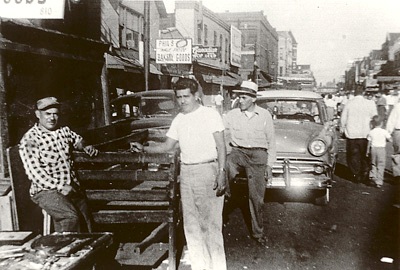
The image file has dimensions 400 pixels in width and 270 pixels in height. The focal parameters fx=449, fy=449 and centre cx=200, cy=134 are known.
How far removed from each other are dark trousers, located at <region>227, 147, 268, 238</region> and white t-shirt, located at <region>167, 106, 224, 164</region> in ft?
4.44

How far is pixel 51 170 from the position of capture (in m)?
4.11

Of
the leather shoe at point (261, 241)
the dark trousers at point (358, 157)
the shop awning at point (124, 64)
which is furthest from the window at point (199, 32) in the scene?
the leather shoe at point (261, 241)

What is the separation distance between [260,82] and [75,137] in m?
51.3

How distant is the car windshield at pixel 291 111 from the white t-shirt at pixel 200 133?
4539 mm

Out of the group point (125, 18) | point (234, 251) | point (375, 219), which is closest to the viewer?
point (234, 251)

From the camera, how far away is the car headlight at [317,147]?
705cm

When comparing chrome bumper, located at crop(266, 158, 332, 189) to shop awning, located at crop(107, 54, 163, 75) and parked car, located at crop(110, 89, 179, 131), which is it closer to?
parked car, located at crop(110, 89, 179, 131)

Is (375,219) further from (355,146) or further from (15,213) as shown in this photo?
(15,213)

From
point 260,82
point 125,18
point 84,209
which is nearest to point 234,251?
point 84,209

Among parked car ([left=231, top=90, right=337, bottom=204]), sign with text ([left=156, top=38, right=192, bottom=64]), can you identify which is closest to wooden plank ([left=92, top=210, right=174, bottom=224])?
parked car ([left=231, top=90, right=337, bottom=204])

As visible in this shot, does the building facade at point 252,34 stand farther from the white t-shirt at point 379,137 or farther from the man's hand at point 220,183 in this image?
the man's hand at point 220,183

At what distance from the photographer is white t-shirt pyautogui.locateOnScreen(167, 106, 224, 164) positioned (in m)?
4.07

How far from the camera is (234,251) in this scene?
16.6ft

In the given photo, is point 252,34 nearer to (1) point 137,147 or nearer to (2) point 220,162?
(1) point 137,147
